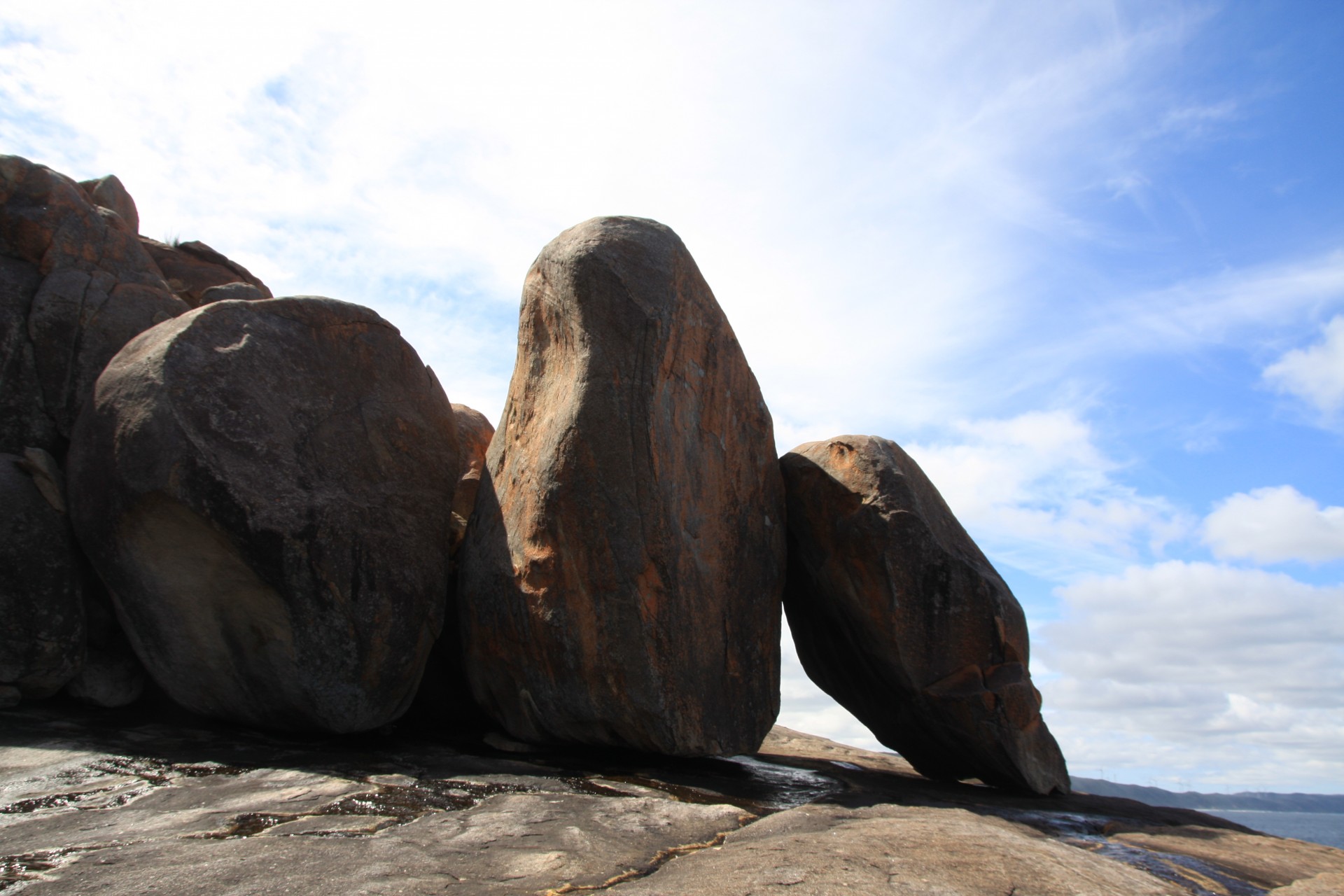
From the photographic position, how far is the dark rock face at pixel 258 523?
7891 millimetres

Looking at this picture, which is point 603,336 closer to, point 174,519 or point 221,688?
point 174,519

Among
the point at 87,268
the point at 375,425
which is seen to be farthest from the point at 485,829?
the point at 87,268

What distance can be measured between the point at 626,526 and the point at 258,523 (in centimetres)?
304

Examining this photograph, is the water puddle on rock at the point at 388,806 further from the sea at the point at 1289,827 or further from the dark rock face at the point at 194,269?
the dark rock face at the point at 194,269

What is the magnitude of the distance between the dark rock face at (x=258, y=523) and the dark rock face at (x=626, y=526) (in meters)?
0.84

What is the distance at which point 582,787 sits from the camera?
708cm

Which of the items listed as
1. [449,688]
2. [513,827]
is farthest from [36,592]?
[513,827]

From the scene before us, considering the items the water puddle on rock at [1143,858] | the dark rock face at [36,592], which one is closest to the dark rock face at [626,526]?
the water puddle on rock at [1143,858]

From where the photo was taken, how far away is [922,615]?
9.00 metres

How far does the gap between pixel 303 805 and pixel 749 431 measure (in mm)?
5341

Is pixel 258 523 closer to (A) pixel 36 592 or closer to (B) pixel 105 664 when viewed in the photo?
(A) pixel 36 592

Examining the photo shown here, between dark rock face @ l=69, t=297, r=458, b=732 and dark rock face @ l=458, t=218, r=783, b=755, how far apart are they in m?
0.84

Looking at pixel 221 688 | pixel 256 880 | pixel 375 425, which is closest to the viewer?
pixel 256 880

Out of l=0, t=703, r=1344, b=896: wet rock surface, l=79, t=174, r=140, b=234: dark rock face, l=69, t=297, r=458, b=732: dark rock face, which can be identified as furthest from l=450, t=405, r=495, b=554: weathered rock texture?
l=79, t=174, r=140, b=234: dark rock face
